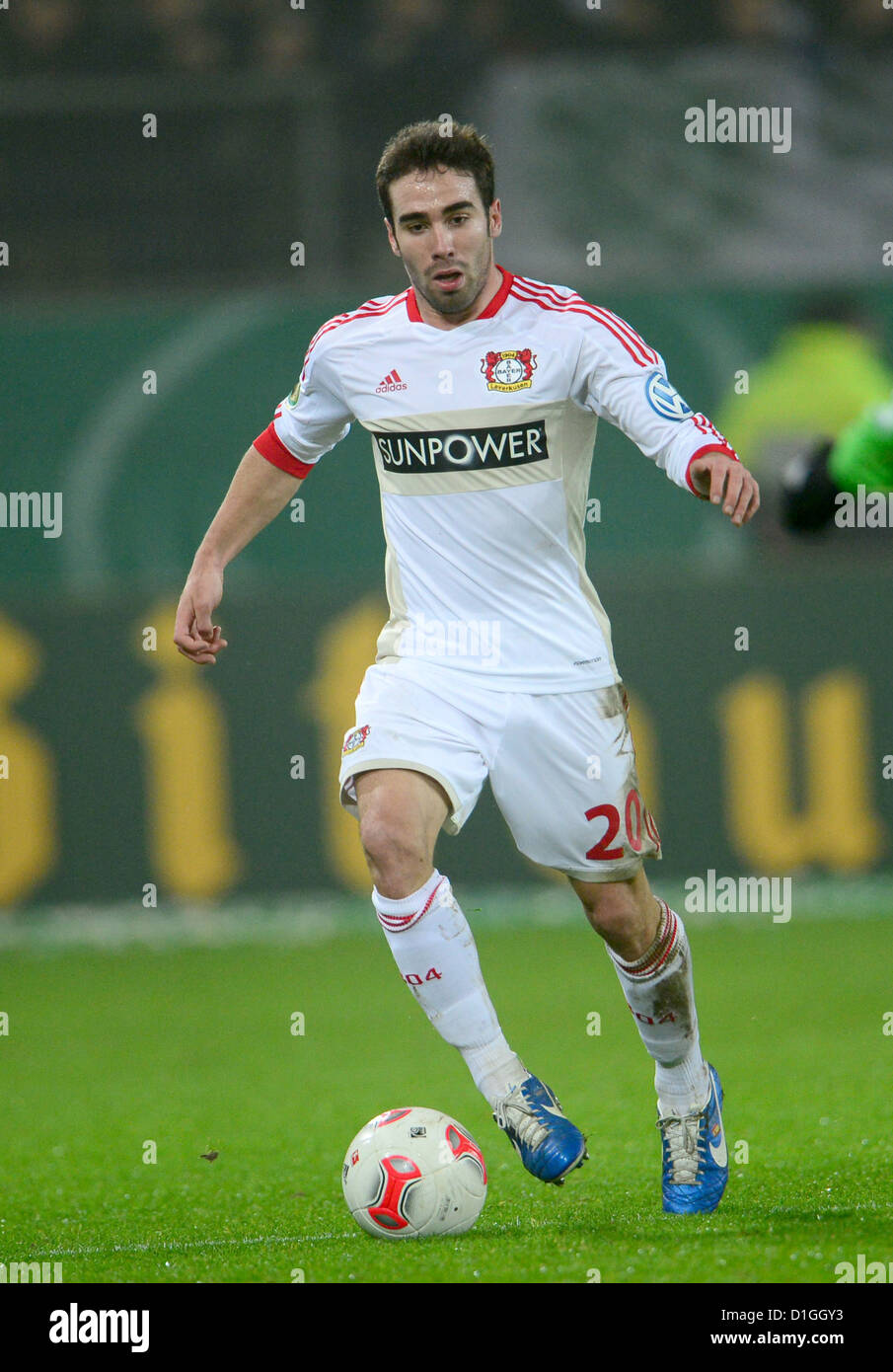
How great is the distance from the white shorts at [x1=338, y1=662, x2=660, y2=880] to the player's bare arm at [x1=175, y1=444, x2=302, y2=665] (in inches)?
19.2

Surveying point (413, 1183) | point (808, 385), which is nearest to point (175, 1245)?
point (413, 1183)

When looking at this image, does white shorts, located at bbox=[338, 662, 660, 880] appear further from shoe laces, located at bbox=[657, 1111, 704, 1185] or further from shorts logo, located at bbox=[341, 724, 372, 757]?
shoe laces, located at bbox=[657, 1111, 704, 1185]

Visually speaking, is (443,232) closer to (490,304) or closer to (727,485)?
(490,304)

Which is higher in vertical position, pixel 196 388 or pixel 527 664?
pixel 196 388

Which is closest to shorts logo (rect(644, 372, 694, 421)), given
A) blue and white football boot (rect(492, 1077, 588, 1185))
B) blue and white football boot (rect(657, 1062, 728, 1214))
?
blue and white football boot (rect(492, 1077, 588, 1185))

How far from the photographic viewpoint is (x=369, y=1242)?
4.23m

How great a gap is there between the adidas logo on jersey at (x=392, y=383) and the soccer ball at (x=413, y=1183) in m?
1.72

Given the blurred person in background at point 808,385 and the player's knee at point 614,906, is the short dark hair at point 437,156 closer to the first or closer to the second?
the player's knee at point 614,906

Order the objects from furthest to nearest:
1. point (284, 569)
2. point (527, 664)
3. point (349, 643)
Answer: point (284, 569)
point (349, 643)
point (527, 664)

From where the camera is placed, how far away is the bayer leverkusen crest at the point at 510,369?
4516mm

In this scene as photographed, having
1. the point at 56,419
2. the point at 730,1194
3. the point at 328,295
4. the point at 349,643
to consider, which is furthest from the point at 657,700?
the point at 730,1194

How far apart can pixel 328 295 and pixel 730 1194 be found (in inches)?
271

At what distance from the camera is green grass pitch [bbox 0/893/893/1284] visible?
4.09 m

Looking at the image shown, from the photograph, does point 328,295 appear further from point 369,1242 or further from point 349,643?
point 369,1242
